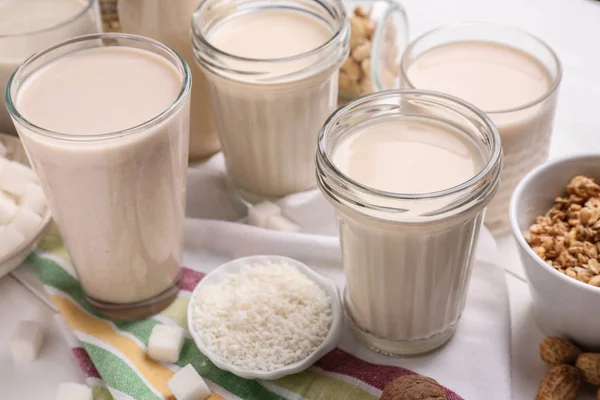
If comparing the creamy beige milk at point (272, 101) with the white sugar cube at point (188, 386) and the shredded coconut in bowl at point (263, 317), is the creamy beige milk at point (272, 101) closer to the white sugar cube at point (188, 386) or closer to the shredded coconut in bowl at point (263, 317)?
the shredded coconut in bowl at point (263, 317)

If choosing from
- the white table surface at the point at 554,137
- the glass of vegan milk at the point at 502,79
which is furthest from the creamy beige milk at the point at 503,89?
the white table surface at the point at 554,137

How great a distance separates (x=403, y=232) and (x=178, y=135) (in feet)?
1.06

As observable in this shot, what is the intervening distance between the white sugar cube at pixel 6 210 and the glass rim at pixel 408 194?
54 cm

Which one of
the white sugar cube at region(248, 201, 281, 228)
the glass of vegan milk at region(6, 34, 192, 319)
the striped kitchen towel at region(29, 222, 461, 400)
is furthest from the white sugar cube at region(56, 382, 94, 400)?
the white sugar cube at region(248, 201, 281, 228)

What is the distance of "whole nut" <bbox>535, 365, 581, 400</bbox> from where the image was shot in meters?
1.00

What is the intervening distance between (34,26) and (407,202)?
79cm

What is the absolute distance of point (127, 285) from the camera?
1.17 meters

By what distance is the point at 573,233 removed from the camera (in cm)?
111

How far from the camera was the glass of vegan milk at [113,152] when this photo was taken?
100 cm

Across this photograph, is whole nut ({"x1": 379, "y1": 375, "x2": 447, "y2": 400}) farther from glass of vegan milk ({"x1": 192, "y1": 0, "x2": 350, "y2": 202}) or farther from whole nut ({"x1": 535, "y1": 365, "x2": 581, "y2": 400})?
glass of vegan milk ({"x1": 192, "y1": 0, "x2": 350, "y2": 202})

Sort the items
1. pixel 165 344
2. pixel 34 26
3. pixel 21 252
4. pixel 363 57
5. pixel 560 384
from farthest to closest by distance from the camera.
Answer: pixel 363 57, pixel 34 26, pixel 21 252, pixel 165 344, pixel 560 384

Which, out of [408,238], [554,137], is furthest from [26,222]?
[554,137]

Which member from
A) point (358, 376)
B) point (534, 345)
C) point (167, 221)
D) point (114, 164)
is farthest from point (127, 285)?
point (534, 345)

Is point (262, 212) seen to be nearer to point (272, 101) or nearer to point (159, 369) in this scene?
point (272, 101)
